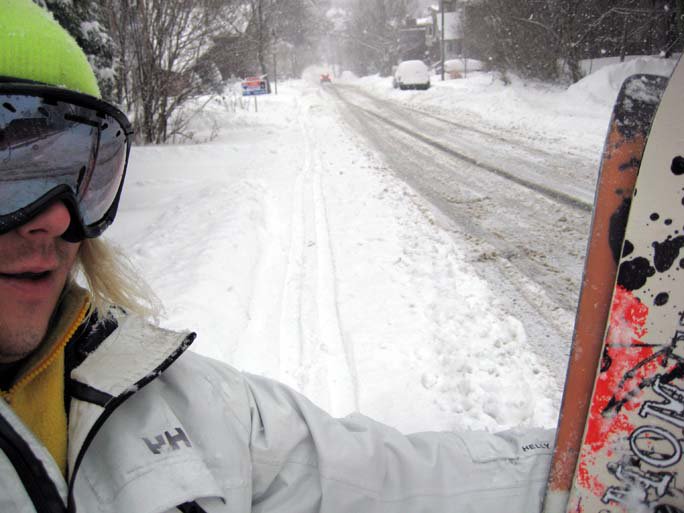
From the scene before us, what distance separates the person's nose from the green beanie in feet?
0.96

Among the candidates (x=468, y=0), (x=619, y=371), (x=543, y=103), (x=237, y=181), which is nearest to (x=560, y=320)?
(x=619, y=371)

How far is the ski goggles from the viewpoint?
1018 millimetres

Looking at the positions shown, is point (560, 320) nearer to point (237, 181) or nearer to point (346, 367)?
point (346, 367)

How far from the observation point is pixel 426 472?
1.35 m

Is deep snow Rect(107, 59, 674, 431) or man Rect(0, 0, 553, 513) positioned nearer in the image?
man Rect(0, 0, 553, 513)

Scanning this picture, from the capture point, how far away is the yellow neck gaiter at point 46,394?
3.40ft

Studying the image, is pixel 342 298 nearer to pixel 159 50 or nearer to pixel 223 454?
pixel 223 454

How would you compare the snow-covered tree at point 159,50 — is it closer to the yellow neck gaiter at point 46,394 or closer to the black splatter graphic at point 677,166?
the yellow neck gaiter at point 46,394

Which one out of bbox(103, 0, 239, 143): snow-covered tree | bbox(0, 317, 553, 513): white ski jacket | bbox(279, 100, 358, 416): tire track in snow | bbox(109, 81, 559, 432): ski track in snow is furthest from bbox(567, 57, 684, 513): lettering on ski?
bbox(103, 0, 239, 143): snow-covered tree

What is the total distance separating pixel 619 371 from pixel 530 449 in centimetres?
36

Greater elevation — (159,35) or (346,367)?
(159,35)

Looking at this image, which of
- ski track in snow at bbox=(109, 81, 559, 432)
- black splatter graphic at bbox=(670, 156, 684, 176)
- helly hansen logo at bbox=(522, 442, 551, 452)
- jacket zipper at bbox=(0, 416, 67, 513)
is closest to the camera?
jacket zipper at bbox=(0, 416, 67, 513)

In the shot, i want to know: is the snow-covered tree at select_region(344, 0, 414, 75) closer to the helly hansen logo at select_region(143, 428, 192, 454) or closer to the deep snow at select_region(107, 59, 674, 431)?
the deep snow at select_region(107, 59, 674, 431)

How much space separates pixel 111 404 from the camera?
41.1 inches
